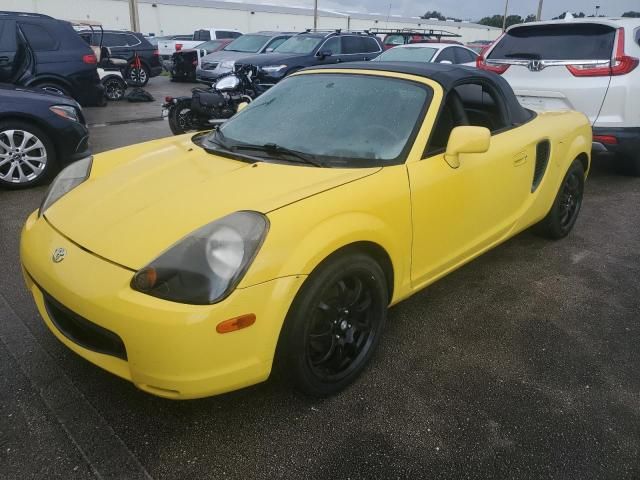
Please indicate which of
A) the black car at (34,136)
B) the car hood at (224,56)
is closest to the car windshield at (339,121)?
the black car at (34,136)

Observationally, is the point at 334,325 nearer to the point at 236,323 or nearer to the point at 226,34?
the point at 236,323

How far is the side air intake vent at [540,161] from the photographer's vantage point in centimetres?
343

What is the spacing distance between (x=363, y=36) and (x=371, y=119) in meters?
11.2

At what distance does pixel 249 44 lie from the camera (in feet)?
48.1

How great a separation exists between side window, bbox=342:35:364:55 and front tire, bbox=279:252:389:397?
438 inches

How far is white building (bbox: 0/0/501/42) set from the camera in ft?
153

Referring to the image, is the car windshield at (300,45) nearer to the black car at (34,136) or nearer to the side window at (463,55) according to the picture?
the side window at (463,55)

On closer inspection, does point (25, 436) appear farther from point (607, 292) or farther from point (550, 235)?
point (550, 235)

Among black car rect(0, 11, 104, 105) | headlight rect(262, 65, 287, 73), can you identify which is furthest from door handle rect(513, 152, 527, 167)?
headlight rect(262, 65, 287, 73)

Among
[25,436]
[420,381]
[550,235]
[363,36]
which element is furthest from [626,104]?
[363,36]

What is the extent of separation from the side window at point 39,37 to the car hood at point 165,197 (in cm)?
670

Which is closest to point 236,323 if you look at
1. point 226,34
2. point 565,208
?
point 565,208

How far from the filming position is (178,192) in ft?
7.45

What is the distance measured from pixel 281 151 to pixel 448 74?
1.10 metres
